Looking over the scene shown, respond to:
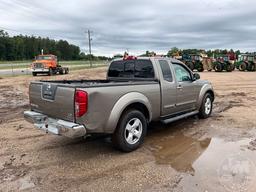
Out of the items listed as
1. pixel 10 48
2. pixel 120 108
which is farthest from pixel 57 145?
pixel 10 48

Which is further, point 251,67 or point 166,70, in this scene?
point 251,67

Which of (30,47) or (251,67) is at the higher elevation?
(30,47)

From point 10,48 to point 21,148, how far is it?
104 metres

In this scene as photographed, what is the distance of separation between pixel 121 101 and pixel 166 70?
1.81m

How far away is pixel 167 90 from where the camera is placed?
6.43m

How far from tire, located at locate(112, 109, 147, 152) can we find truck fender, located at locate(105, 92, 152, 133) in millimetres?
179

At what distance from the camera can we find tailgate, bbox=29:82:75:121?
190 inches

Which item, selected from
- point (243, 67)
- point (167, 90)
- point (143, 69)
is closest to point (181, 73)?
point (167, 90)

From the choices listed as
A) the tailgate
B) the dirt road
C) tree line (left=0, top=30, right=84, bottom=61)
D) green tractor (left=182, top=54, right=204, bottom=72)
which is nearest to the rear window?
the dirt road

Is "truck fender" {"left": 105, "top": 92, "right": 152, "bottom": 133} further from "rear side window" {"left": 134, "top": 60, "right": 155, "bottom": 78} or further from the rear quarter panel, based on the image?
"rear side window" {"left": 134, "top": 60, "right": 155, "bottom": 78}

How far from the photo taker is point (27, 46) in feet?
Result: 363

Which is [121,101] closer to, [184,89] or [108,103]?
[108,103]

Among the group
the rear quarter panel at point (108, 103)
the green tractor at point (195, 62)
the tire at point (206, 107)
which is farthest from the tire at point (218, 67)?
the rear quarter panel at point (108, 103)

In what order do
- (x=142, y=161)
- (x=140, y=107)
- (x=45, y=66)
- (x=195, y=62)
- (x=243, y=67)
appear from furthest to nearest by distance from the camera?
(x=195, y=62)
(x=243, y=67)
(x=45, y=66)
(x=140, y=107)
(x=142, y=161)
